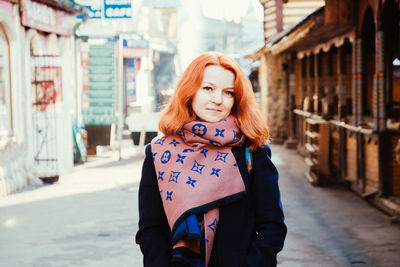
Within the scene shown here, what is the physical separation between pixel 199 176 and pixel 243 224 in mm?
261

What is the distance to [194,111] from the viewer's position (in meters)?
2.71

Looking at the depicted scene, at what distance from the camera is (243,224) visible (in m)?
2.58

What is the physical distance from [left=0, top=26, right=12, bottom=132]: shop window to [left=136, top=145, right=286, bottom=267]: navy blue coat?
8.74 metres

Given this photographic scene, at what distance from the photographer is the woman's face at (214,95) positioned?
2635 millimetres

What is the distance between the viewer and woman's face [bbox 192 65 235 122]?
2635mm

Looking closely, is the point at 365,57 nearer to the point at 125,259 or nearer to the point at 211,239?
the point at 125,259

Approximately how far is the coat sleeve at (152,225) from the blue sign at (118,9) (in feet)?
39.5

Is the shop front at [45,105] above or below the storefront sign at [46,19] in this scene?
below

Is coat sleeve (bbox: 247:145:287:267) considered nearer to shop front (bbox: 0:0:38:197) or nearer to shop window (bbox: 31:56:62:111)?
shop front (bbox: 0:0:38:197)

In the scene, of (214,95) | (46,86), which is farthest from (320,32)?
(214,95)

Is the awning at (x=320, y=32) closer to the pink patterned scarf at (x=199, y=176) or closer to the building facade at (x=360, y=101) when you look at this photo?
the building facade at (x=360, y=101)

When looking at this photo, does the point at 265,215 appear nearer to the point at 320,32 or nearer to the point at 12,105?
→ the point at 320,32

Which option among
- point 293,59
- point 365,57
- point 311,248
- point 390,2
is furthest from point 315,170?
point 293,59

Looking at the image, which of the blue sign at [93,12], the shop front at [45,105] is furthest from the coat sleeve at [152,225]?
the blue sign at [93,12]
